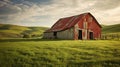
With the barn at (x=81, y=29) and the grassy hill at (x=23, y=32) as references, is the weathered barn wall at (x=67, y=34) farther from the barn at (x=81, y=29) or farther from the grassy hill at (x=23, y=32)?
the grassy hill at (x=23, y=32)

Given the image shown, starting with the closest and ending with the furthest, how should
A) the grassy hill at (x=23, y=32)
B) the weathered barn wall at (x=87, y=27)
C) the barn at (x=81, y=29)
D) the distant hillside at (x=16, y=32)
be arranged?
the barn at (x=81, y=29), the weathered barn wall at (x=87, y=27), the distant hillside at (x=16, y=32), the grassy hill at (x=23, y=32)

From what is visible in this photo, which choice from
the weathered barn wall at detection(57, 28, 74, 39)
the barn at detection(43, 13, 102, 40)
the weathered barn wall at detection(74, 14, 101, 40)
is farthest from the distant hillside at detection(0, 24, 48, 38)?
the weathered barn wall at detection(74, 14, 101, 40)

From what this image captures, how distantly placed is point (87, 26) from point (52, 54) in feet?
86.9

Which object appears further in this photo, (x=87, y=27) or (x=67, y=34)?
(x=87, y=27)

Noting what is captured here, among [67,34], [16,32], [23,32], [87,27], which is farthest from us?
[23,32]

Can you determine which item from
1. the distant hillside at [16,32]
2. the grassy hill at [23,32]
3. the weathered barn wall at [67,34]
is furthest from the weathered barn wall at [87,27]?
the distant hillside at [16,32]

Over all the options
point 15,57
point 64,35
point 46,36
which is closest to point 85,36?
point 64,35

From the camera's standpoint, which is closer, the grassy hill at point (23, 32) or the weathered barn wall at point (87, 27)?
the weathered barn wall at point (87, 27)

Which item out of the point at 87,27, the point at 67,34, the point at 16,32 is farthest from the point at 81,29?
the point at 16,32

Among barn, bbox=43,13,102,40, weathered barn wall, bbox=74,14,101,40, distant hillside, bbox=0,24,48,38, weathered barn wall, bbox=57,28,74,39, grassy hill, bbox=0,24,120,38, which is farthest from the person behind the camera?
grassy hill, bbox=0,24,120,38

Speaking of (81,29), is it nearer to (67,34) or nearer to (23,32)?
(67,34)

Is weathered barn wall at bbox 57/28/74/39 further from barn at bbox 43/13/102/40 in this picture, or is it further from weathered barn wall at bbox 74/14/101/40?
weathered barn wall at bbox 74/14/101/40

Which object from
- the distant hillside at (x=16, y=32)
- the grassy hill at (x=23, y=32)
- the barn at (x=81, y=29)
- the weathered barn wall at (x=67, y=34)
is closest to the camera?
the weathered barn wall at (x=67, y=34)

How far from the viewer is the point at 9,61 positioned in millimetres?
14766
